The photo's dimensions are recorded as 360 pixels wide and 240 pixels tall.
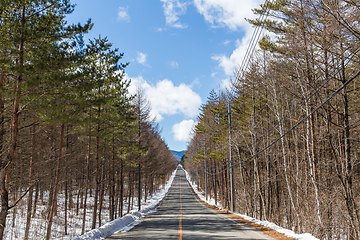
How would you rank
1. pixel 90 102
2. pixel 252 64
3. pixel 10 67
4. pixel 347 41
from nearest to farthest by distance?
1. pixel 10 67
2. pixel 347 41
3. pixel 90 102
4. pixel 252 64

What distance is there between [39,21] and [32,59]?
1646mm

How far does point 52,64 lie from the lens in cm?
839

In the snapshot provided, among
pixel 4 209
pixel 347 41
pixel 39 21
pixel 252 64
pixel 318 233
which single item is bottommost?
pixel 318 233

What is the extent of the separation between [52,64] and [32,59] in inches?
24.4

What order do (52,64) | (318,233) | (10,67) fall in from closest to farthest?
(10,67), (52,64), (318,233)

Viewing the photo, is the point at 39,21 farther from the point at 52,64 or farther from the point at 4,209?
the point at 4,209

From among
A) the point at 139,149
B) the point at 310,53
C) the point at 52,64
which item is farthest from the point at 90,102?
the point at 139,149

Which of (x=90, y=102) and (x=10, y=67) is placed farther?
(x=90, y=102)

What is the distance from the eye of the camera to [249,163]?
96.6ft

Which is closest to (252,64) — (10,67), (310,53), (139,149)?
(310,53)

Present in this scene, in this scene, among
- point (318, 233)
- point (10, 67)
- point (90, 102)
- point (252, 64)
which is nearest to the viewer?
point (10, 67)

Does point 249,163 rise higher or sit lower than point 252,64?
lower

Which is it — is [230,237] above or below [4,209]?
below

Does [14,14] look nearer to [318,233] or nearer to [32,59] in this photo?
[32,59]
